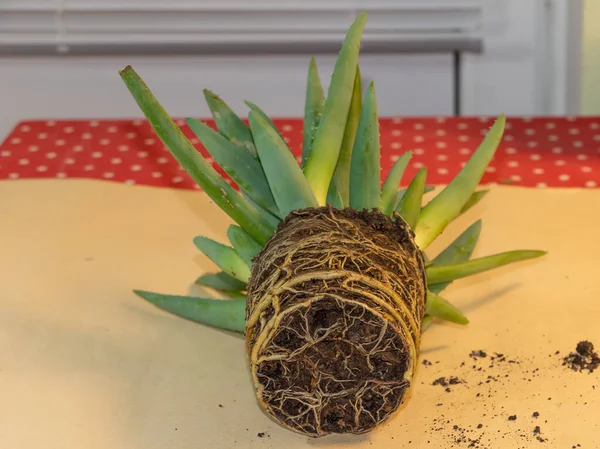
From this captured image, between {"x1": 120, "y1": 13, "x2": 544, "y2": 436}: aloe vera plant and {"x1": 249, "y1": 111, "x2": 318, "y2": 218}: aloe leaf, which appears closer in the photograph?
{"x1": 120, "y1": 13, "x2": 544, "y2": 436}: aloe vera plant

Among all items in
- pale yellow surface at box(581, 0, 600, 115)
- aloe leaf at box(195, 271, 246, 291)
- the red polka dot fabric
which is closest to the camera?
aloe leaf at box(195, 271, 246, 291)

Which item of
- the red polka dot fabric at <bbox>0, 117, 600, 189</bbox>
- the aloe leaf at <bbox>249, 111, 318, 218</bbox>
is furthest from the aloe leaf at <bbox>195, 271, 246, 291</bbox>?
the red polka dot fabric at <bbox>0, 117, 600, 189</bbox>

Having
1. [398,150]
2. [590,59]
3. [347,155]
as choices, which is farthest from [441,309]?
[590,59]

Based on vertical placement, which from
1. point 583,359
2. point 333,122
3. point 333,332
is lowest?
point 583,359

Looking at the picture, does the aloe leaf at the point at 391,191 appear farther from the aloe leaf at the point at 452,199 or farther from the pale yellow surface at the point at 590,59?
the pale yellow surface at the point at 590,59

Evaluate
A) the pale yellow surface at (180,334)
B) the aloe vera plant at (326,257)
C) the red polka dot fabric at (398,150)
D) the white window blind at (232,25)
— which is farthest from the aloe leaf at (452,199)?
the white window blind at (232,25)

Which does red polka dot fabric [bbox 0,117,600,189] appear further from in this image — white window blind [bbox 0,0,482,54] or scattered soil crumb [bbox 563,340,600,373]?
white window blind [bbox 0,0,482,54]

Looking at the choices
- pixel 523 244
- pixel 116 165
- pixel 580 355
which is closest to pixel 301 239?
pixel 580 355

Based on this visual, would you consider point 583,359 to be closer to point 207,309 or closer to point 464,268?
point 464,268

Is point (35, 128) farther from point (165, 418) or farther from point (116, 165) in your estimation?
point (165, 418)
